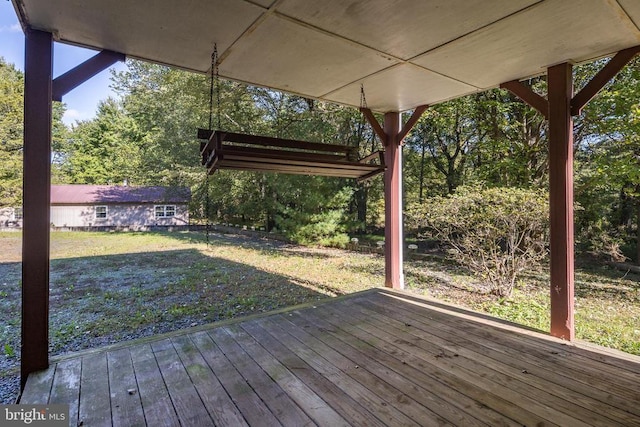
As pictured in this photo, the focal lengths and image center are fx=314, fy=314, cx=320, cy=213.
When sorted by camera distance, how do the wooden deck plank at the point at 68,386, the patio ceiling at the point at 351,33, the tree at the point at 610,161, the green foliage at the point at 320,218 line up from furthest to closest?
the green foliage at the point at 320,218
the tree at the point at 610,161
the patio ceiling at the point at 351,33
the wooden deck plank at the point at 68,386

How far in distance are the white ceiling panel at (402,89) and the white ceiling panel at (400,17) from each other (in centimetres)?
56

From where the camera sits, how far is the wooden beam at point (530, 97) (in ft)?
9.28

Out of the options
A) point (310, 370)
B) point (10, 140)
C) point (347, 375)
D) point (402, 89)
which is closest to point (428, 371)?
point (347, 375)

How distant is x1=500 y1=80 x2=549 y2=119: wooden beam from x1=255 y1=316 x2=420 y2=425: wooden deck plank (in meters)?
2.71

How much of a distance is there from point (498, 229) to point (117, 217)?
1924cm

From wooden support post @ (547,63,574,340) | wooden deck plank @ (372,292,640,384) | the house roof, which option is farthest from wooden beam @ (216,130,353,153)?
the house roof

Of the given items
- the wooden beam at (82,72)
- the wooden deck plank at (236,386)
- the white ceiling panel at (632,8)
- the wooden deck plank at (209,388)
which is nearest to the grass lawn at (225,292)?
the wooden deck plank at (209,388)

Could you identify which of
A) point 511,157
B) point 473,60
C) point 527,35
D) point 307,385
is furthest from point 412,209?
point 307,385

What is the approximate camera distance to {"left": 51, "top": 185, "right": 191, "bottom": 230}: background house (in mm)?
16859

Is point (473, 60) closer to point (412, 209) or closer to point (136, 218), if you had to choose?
point (412, 209)

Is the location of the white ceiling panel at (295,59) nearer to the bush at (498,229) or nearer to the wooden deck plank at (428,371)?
the wooden deck plank at (428,371)

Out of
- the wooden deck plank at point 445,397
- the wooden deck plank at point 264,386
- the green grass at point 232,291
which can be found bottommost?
the green grass at point 232,291

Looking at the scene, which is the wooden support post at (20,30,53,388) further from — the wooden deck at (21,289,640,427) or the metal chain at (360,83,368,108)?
the metal chain at (360,83,368,108)

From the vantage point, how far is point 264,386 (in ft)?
6.40
